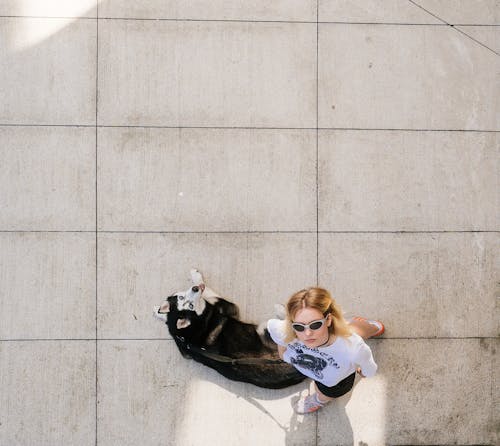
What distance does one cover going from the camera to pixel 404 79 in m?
5.08

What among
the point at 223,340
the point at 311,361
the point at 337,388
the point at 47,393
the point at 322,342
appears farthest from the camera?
the point at 47,393

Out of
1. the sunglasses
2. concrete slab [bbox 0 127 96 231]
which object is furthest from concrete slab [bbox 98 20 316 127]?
the sunglasses

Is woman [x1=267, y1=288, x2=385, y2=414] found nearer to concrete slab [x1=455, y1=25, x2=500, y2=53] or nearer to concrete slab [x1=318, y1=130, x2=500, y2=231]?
concrete slab [x1=318, y1=130, x2=500, y2=231]

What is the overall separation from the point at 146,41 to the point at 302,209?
7.53ft

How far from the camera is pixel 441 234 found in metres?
5.07

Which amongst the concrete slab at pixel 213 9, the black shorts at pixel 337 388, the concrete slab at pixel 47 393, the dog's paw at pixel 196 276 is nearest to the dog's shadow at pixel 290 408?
the black shorts at pixel 337 388

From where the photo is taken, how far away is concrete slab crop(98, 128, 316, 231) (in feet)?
16.3

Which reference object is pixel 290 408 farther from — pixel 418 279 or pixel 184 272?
pixel 418 279

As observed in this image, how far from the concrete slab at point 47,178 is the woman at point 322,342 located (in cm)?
231

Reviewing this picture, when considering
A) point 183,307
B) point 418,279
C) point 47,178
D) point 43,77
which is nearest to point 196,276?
point 183,307

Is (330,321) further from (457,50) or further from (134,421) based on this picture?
(457,50)

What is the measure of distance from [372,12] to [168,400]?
4417 millimetres

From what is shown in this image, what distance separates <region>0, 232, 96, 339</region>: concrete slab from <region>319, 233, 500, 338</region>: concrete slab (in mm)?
2350

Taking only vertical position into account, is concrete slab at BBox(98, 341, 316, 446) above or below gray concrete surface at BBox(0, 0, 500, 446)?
below
